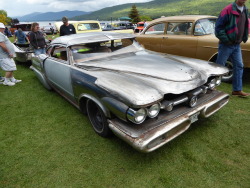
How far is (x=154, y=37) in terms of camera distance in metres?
5.62

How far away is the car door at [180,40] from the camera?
4.82m

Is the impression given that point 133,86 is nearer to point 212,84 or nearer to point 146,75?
point 146,75

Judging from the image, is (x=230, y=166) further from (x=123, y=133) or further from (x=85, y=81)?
(x=85, y=81)

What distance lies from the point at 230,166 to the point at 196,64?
157 centimetres

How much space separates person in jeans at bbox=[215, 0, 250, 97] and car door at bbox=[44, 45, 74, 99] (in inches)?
114

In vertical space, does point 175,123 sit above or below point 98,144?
above

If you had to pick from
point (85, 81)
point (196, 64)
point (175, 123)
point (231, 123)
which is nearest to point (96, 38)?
point (85, 81)

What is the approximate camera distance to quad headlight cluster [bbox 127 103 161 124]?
1.92 m

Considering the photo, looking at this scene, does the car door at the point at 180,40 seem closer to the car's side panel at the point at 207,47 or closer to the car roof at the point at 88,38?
the car's side panel at the point at 207,47

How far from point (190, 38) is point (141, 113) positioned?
143 inches

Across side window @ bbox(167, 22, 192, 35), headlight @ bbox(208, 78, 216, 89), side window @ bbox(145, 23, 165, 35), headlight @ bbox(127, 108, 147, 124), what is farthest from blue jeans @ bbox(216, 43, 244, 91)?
headlight @ bbox(127, 108, 147, 124)

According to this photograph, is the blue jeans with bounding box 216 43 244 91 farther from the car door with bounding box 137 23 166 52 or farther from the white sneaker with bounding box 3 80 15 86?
the white sneaker with bounding box 3 80 15 86

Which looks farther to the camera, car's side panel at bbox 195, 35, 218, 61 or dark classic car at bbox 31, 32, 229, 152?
car's side panel at bbox 195, 35, 218, 61

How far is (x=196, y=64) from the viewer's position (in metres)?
2.95
